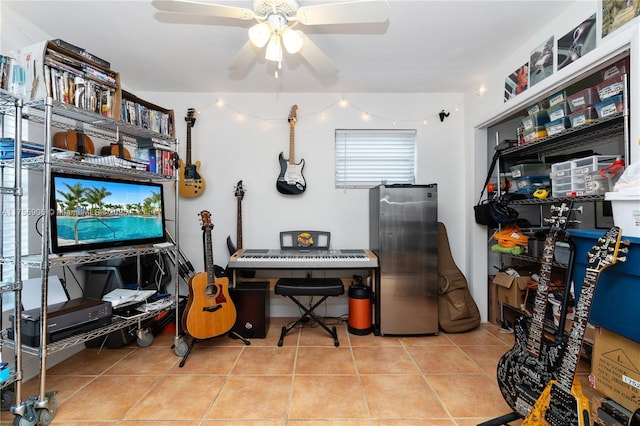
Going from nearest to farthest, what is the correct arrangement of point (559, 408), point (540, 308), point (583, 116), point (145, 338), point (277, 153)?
point (559, 408), point (540, 308), point (583, 116), point (145, 338), point (277, 153)

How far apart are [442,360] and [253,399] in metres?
1.47

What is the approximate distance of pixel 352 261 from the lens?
2646 mm

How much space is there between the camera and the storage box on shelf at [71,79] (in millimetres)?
1656

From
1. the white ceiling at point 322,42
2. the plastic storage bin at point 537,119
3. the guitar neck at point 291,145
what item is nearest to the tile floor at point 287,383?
the guitar neck at point 291,145

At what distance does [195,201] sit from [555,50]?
3353mm

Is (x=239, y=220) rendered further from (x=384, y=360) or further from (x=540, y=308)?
(x=540, y=308)

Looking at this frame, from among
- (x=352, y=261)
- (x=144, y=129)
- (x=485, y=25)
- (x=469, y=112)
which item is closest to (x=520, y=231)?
(x=469, y=112)

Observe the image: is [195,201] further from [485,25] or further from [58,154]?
[485,25]

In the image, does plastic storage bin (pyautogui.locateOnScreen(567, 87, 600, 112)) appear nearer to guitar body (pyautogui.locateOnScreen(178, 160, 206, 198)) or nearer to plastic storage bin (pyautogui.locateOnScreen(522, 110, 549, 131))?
plastic storage bin (pyautogui.locateOnScreen(522, 110, 549, 131))

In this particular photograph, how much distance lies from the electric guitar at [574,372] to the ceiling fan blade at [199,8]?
2095mm

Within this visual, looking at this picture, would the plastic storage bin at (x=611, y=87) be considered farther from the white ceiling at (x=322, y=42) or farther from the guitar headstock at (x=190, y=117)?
the guitar headstock at (x=190, y=117)

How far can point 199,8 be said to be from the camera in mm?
1476

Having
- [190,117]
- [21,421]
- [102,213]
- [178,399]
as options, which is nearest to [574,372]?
[178,399]

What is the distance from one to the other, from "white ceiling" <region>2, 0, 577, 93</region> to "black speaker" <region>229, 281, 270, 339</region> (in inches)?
79.6
